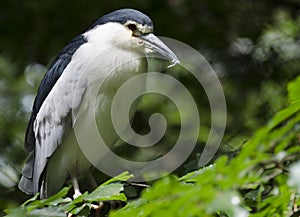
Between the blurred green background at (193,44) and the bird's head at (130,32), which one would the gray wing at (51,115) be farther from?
the blurred green background at (193,44)

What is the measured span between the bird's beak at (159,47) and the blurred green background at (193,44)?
81 cm

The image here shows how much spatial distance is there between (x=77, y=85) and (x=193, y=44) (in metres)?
1.34

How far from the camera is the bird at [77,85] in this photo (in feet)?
7.61

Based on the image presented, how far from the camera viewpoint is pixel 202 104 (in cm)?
331

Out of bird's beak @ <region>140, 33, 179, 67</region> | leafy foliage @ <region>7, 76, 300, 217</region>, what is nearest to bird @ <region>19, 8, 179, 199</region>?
bird's beak @ <region>140, 33, 179, 67</region>

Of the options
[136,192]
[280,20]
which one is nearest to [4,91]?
[280,20]

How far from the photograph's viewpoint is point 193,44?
3.50 meters

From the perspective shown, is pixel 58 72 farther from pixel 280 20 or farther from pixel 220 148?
pixel 280 20

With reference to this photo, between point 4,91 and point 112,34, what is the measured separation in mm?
1539

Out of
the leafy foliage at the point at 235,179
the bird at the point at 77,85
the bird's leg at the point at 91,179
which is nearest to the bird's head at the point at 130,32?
the bird at the point at 77,85

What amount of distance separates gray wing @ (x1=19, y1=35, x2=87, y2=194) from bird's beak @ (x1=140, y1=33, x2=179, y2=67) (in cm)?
27

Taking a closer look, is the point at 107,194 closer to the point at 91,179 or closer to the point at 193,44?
the point at 91,179

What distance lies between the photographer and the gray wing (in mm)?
2322

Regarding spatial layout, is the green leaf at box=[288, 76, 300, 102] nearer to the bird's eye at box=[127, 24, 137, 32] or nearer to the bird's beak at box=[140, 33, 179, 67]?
the bird's beak at box=[140, 33, 179, 67]
